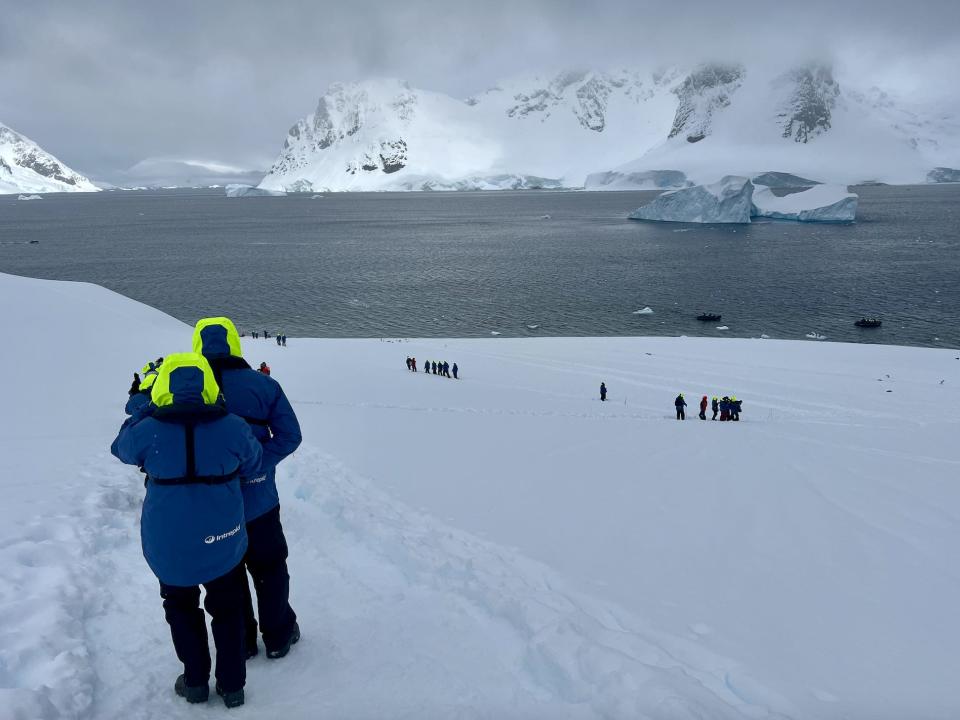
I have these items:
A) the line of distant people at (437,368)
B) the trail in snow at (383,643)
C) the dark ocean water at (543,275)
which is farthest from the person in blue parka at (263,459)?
the dark ocean water at (543,275)

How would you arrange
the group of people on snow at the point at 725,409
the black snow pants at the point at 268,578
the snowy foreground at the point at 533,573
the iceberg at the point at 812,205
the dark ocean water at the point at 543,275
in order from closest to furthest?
the snowy foreground at the point at 533,573 < the black snow pants at the point at 268,578 < the group of people on snow at the point at 725,409 < the dark ocean water at the point at 543,275 < the iceberg at the point at 812,205

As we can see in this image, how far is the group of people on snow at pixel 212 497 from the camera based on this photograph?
13.1 feet

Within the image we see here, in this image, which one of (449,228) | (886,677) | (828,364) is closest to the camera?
(886,677)

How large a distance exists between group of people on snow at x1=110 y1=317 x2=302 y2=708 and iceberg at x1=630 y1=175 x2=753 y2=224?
396 feet

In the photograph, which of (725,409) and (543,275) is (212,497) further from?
(543,275)

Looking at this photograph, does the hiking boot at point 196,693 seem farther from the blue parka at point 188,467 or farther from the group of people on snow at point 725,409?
the group of people on snow at point 725,409

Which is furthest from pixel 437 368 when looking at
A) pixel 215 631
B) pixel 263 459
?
pixel 215 631

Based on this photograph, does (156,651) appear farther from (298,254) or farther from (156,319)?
(298,254)

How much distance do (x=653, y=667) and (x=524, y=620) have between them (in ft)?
3.80

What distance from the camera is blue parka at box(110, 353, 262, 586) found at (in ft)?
13.0

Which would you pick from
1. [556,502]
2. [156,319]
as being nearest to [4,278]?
[156,319]

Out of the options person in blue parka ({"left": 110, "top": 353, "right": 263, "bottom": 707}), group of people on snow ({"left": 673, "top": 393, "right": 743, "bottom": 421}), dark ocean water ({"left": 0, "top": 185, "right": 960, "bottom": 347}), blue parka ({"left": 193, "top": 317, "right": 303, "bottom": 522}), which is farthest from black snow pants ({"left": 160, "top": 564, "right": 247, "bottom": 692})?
dark ocean water ({"left": 0, "top": 185, "right": 960, "bottom": 347})

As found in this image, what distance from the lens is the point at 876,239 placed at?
9269 centimetres

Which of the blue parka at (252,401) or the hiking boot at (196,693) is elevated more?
the blue parka at (252,401)
